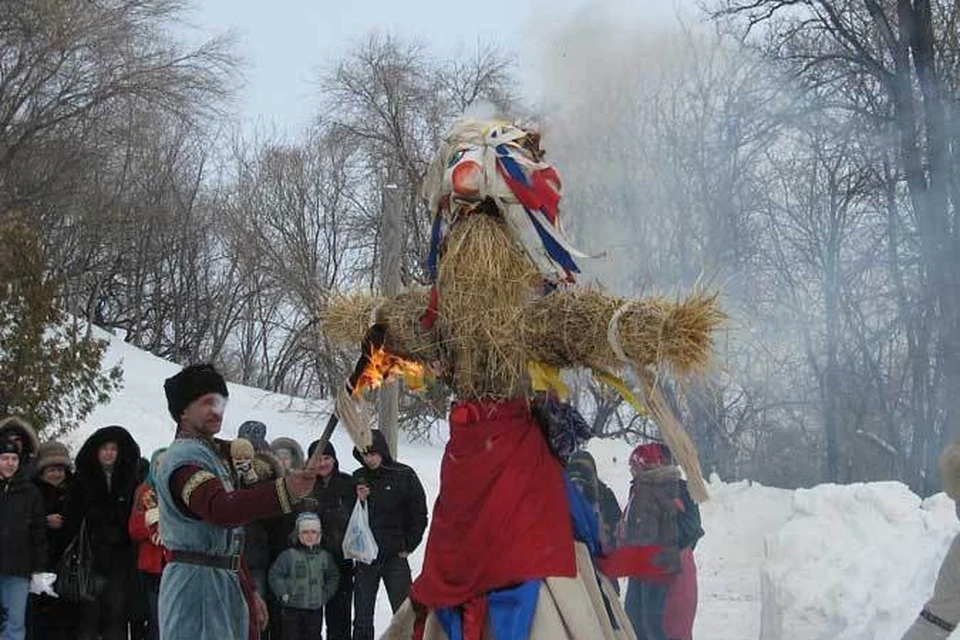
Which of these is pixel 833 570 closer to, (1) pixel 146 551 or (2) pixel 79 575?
(1) pixel 146 551

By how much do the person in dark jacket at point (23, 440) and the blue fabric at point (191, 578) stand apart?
3305mm

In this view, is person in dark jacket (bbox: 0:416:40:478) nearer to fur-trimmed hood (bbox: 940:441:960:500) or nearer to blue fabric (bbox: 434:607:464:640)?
blue fabric (bbox: 434:607:464:640)

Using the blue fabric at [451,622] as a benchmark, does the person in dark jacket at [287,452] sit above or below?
above

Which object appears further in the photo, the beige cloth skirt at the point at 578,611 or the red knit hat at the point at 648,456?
the red knit hat at the point at 648,456

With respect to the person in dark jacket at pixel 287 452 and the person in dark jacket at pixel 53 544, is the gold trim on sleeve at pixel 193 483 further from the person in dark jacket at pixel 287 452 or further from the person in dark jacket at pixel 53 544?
the person in dark jacket at pixel 287 452

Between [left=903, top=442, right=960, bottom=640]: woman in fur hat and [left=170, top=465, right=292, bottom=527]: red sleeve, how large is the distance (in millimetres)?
2565

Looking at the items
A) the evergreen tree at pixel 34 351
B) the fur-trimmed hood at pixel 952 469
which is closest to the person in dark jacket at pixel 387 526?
the fur-trimmed hood at pixel 952 469

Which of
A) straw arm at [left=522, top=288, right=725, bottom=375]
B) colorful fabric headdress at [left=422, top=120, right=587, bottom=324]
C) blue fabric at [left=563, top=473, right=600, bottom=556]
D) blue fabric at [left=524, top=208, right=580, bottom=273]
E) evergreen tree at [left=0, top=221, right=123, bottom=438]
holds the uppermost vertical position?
evergreen tree at [left=0, top=221, right=123, bottom=438]

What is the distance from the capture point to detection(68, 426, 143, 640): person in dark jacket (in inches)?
289

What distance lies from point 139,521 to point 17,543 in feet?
2.49

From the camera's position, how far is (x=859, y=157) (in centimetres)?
1448

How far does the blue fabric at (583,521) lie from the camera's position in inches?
181

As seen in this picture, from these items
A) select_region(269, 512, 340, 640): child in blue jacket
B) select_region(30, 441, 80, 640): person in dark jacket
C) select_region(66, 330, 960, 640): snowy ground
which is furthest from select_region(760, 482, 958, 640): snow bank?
select_region(30, 441, 80, 640): person in dark jacket

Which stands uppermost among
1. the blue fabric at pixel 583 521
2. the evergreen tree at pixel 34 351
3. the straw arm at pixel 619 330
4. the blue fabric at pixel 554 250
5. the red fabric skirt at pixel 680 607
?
the evergreen tree at pixel 34 351
